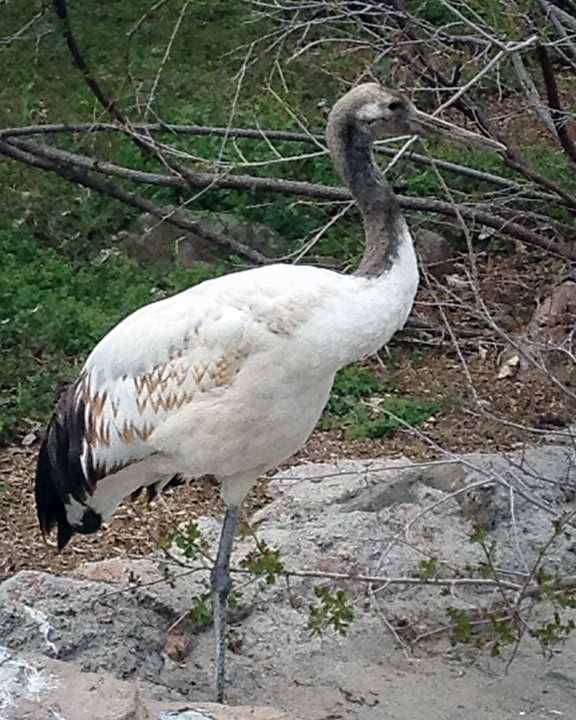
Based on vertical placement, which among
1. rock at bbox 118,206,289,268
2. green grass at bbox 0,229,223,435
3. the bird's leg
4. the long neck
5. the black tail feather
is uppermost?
the long neck

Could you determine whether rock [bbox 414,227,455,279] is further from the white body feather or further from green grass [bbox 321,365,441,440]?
the white body feather

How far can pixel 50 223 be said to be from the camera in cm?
864

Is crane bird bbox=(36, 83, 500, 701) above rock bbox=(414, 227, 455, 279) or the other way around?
above

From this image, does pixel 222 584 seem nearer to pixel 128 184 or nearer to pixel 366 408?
A: pixel 366 408

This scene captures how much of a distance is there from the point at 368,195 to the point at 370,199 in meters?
0.02

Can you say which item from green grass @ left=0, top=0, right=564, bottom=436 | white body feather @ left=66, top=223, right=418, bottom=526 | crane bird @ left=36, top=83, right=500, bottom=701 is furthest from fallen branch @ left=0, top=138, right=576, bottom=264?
white body feather @ left=66, top=223, right=418, bottom=526

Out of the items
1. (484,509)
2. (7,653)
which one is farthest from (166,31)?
(7,653)

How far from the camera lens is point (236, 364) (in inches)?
168

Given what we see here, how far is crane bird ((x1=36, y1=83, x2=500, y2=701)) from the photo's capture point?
4.15 meters

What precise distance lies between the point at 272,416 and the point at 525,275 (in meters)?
4.08

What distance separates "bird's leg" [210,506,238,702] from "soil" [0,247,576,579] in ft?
2.26

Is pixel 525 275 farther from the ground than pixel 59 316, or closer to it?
closer to it

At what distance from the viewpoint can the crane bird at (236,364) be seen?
4.15 m

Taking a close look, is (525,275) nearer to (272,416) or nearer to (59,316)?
(59,316)
